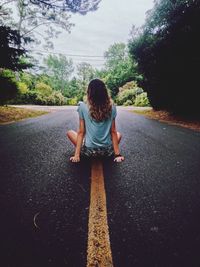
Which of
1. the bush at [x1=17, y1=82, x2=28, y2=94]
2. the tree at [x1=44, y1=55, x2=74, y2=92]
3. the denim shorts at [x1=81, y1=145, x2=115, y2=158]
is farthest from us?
the tree at [x1=44, y1=55, x2=74, y2=92]

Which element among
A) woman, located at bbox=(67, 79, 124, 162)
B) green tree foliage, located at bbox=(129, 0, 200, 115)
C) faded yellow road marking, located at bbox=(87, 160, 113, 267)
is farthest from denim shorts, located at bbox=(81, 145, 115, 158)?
green tree foliage, located at bbox=(129, 0, 200, 115)

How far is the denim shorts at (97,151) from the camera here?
487 centimetres

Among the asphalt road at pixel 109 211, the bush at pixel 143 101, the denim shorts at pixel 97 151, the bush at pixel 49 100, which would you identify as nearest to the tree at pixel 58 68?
the bush at pixel 49 100

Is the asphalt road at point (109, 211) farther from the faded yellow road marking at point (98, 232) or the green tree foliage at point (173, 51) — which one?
the green tree foliage at point (173, 51)

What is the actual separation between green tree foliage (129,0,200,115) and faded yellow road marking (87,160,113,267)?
11567 mm

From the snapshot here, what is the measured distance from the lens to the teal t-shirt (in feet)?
15.6

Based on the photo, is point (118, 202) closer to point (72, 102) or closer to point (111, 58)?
point (72, 102)

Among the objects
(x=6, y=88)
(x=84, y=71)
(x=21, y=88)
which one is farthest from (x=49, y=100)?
(x=84, y=71)

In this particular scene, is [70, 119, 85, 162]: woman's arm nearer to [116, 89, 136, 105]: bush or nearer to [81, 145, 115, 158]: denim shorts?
[81, 145, 115, 158]: denim shorts

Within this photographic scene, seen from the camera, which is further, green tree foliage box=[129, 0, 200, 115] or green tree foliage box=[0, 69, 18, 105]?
green tree foliage box=[0, 69, 18, 105]

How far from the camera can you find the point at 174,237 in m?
2.34

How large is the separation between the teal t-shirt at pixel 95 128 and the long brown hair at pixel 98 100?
0.40 ft

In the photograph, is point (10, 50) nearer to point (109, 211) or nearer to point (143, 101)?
point (109, 211)

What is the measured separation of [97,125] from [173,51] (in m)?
10.8
